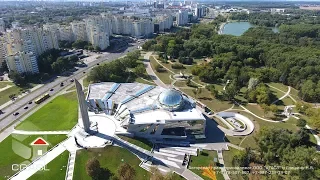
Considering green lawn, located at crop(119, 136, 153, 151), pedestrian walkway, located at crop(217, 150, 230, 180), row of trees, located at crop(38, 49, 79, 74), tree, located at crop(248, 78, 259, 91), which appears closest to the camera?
pedestrian walkway, located at crop(217, 150, 230, 180)

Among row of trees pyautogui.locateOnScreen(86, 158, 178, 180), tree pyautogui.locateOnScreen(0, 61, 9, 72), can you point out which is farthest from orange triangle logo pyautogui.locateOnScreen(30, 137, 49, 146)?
tree pyautogui.locateOnScreen(0, 61, 9, 72)

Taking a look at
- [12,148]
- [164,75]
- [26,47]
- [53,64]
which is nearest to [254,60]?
[164,75]

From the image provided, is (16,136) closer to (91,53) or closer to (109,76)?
(109,76)

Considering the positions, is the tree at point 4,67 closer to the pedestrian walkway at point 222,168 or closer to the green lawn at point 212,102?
the green lawn at point 212,102

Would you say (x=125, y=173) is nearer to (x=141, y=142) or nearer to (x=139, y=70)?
(x=141, y=142)

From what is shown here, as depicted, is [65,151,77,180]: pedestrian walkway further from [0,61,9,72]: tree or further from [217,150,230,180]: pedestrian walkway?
[0,61,9,72]: tree

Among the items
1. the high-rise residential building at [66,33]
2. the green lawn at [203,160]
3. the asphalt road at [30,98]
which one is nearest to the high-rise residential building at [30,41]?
the asphalt road at [30,98]
